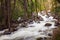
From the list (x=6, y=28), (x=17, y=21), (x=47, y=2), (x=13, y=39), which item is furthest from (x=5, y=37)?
(x=47, y=2)

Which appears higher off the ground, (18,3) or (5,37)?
(18,3)

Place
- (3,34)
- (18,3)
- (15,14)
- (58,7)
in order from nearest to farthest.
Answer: (3,34), (15,14), (18,3), (58,7)

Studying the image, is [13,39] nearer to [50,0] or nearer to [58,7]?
[58,7]

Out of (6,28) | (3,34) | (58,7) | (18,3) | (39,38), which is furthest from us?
(58,7)

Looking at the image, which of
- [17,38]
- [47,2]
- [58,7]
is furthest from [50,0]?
[17,38]

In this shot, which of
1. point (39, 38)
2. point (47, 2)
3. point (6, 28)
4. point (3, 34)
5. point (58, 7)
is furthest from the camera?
point (47, 2)

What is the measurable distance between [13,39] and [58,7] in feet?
24.4

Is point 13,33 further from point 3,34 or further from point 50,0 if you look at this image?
point 50,0

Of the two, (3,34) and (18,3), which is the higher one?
(18,3)

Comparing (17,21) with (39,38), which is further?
(17,21)

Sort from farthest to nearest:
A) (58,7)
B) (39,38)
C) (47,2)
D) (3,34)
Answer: (47,2) < (58,7) < (3,34) < (39,38)

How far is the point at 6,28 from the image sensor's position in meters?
7.94

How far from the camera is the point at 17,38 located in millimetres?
6711

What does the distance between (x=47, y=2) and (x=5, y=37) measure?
405 inches
